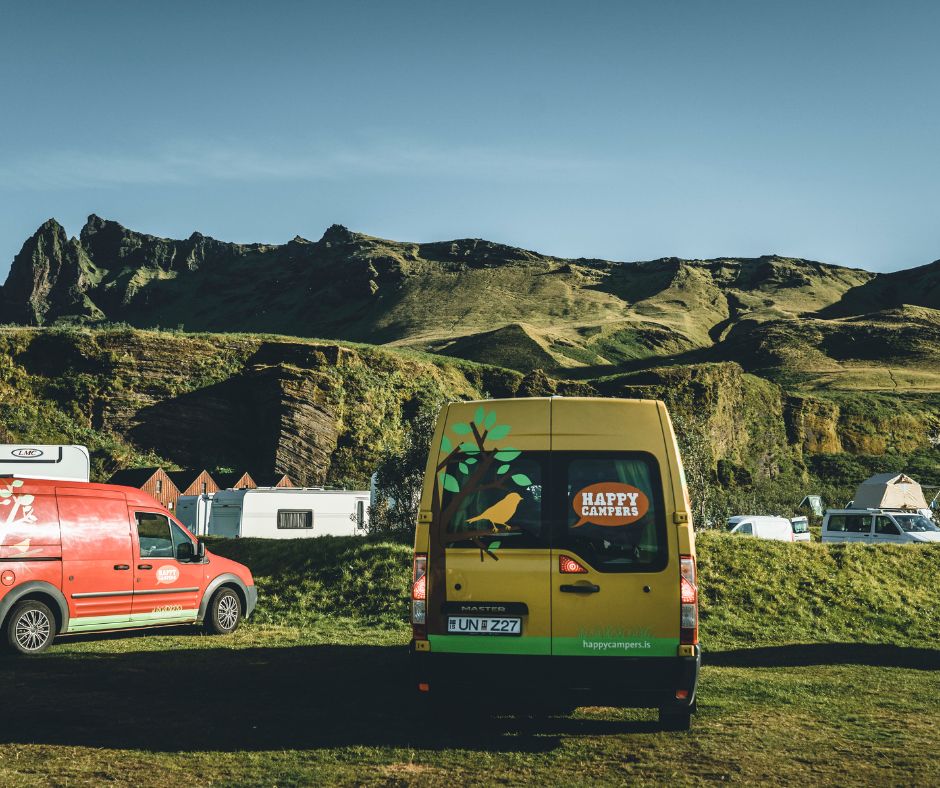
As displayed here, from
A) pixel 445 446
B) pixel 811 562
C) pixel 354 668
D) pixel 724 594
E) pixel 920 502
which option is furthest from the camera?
pixel 920 502

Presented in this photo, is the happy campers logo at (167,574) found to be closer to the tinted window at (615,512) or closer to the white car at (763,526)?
the tinted window at (615,512)

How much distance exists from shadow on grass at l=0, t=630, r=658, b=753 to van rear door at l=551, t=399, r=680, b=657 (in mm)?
1118

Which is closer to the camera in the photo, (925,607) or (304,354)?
(925,607)

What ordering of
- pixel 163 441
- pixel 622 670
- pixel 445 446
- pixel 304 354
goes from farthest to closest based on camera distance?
pixel 304 354, pixel 163 441, pixel 445 446, pixel 622 670

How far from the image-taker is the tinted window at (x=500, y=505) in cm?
755

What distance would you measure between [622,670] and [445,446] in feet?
7.69

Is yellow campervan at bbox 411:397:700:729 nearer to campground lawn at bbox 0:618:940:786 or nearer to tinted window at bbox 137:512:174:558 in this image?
campground lawn at bbox 0:618:940:786

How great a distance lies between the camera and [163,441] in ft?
202

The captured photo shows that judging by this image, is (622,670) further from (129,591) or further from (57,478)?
(57,478)

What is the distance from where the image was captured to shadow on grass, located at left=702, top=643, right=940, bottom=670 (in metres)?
13.2

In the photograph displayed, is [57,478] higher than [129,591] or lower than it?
higher

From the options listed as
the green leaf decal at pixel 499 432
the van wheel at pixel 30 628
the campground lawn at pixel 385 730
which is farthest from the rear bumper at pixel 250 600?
the green leaf decal at pixel 499 432

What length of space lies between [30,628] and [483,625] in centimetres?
Result: 756

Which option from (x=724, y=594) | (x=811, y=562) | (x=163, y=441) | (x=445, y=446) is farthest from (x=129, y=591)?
(x=163, y=441)
